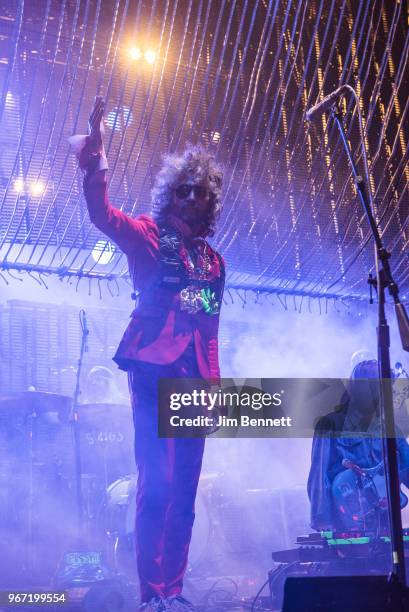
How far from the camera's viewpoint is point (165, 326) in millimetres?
2402

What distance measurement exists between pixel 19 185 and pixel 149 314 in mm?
894

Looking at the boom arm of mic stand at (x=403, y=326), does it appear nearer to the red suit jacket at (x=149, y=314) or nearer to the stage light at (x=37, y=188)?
the red suit jacket at (x=149, y=314)

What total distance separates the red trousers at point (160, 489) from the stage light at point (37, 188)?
95 centimetres

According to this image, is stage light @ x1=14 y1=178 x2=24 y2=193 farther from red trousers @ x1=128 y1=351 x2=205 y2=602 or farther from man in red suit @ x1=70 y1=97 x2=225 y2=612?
red trousers @ x1=128 y1=351 x2=205 y2=602

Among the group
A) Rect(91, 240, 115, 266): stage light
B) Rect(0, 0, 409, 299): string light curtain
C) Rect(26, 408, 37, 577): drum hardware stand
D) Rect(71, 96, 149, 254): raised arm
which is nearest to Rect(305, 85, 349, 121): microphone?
Rect(0, 0, 409, 299): string light curtain

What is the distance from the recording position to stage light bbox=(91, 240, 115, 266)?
9.97 feet

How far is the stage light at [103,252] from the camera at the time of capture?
3.04 meters

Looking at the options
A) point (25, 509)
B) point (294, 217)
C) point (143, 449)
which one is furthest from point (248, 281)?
point (25, 509)

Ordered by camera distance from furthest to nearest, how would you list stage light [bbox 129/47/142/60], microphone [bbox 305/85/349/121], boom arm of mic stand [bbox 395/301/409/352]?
stage light [bbox 129/47/142/60] < microphone [bbox 305/85/349/121] < boom arm of mic stand [bbox 395/301/409/352]

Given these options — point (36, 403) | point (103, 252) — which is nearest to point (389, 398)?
point (103, 252)

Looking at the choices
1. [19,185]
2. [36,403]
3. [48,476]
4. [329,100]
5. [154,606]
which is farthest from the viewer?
[48,476]

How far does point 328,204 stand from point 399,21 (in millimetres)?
975

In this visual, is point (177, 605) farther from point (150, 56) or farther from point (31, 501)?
point (31, 501)

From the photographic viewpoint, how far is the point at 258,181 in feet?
10.7
